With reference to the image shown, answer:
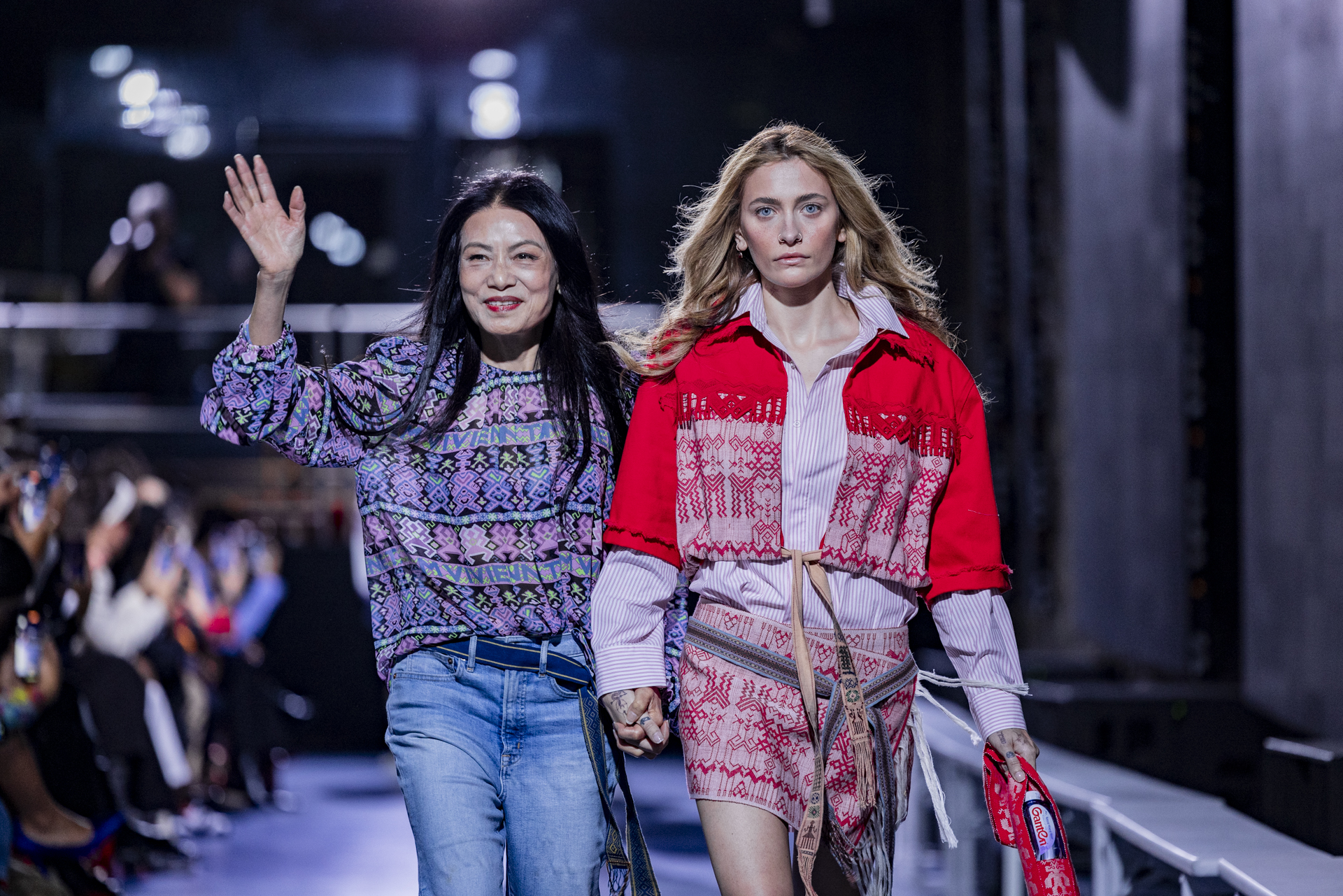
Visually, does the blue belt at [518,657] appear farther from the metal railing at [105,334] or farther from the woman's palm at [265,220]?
the metal railing at [105,334]

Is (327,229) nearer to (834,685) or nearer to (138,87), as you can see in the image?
(138,87)

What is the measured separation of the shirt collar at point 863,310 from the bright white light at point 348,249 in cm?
990

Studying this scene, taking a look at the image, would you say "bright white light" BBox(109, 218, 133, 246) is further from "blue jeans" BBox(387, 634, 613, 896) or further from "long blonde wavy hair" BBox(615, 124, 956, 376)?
"blue jeans" BBox(387, 634, 613, 896)

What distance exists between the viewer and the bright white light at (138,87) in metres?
12.2

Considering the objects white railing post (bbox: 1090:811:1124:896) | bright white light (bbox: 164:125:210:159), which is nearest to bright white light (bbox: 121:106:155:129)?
bright white light (bbox: 164:125:210:159)

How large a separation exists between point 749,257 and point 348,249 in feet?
32.5

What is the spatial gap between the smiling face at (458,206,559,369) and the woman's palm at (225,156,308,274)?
0.27 m

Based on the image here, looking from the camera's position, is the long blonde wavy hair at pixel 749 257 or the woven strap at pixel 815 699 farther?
the long blonde wavy hair at pixel 749 257

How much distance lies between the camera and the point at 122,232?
1100cm

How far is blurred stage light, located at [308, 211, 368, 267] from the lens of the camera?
12.1m

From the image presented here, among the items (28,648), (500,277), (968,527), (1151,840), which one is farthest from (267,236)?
(28,648)

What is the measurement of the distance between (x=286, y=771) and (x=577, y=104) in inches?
204

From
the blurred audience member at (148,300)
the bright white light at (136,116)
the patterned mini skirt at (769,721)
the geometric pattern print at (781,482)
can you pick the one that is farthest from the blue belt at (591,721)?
the bright white light at (136,116)

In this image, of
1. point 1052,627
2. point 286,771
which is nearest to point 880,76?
point 1052,627
